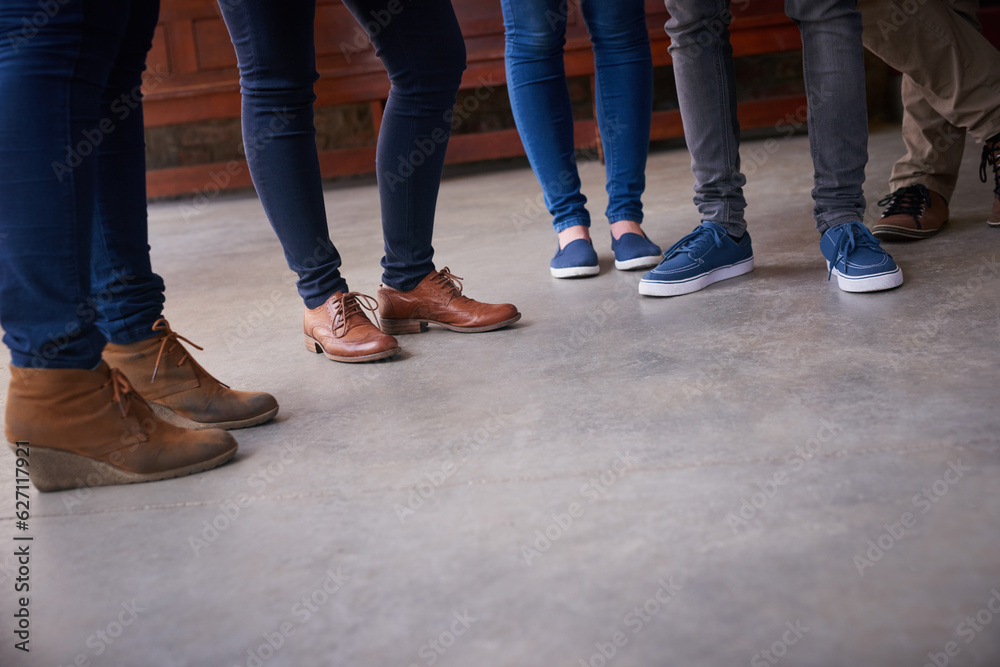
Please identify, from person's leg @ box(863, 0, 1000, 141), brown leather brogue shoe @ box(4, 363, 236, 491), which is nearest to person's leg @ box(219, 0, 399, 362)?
brown leather brogue shoe @ box(4, 363, 236, 491)

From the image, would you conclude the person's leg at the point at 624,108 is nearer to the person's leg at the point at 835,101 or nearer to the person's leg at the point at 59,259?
the person's leg at the point at 835,101

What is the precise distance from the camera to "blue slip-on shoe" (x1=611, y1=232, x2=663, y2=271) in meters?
1.78

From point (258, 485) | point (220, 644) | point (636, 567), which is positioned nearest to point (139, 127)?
point (258, 485)

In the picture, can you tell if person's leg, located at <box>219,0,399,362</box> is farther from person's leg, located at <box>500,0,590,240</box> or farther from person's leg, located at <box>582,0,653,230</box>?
person's leg, located at <box>582,0,653,230</box>

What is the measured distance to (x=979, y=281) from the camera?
138cm

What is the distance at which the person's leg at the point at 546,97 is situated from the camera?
68.3 inches

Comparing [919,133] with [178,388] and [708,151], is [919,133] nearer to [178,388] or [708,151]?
[708,151]

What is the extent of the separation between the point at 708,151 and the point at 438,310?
612 millimetres

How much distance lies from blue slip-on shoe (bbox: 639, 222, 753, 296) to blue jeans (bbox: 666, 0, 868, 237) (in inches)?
1.6

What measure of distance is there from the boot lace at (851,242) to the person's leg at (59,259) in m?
1.10

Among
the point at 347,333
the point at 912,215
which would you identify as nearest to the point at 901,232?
the point at 912,215

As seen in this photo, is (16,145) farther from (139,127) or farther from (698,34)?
(698,34)

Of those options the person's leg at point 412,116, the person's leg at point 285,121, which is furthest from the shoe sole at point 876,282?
the person's leg at point 285,121

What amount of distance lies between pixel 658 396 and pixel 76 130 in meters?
0.72
